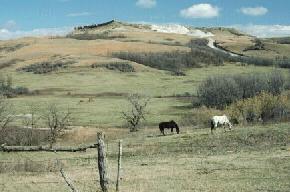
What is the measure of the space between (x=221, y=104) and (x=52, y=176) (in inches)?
2785

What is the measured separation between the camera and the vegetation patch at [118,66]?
537 ft

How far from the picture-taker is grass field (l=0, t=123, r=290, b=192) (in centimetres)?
2547

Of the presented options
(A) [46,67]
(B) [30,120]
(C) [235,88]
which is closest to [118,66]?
(A) [46,67]

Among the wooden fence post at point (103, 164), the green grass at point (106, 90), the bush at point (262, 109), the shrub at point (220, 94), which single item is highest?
the wooden fence post at point (103, 164)

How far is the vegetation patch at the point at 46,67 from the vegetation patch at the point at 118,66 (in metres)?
11.4

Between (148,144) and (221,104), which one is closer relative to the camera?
(148,144)

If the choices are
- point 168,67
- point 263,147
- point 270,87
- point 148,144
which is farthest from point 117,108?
point 168,67

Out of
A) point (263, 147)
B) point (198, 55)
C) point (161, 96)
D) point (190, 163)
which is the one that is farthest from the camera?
point (198, 55)

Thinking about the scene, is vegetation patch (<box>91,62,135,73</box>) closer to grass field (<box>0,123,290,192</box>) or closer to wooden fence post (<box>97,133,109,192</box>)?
grass field (<box>0,123,290,192</box>)

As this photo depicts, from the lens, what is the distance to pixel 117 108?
96.8m

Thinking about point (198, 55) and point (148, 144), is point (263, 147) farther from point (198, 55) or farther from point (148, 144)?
point (198, 55)

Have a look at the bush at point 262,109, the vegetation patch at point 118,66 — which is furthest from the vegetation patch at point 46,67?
the bush at point 262,109

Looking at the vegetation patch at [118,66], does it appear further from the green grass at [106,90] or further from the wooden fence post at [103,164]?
the wooden fence post at [103,164]

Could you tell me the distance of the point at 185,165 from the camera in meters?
32.4
